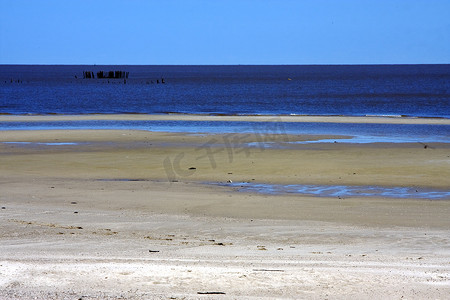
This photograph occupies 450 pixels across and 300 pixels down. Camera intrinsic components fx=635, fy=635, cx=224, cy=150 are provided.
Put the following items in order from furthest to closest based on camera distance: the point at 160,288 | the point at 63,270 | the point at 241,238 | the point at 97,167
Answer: the point at 97,167 → the point at 241,238 → the point at 63,270 → the point at 160,288

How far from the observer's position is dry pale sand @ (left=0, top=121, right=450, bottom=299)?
6852mm

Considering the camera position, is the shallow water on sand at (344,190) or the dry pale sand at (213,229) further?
the shallow water on sand at (344,190)

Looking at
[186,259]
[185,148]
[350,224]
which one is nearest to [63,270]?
[186,259]

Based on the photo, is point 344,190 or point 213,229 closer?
point 213,229

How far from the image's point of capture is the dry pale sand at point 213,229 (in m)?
6.85

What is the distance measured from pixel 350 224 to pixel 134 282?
5549mm

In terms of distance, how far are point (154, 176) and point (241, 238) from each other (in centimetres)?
831

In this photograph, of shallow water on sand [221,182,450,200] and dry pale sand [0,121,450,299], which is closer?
dry pale sand [0,121,450,299]

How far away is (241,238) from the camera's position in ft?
32.8

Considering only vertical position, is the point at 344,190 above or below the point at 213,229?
below

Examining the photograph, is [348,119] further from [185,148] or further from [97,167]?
[97,167]

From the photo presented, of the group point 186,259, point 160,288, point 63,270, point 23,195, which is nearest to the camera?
point 160,288

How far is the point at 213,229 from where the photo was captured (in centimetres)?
1069

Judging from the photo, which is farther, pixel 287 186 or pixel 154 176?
pixel 154 176
